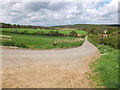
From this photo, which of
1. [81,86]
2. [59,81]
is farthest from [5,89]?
[81,86]

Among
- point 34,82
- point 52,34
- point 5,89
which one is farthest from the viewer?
point 52,34

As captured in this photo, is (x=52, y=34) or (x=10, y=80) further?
(x=52, y=34)

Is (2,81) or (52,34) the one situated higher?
(52,34)

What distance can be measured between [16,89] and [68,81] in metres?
1.97

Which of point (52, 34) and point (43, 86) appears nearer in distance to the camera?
point (43, 86)

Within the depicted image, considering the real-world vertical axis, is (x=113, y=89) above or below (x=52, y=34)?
below

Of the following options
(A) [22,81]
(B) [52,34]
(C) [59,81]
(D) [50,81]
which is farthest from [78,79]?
(B) [52,34]

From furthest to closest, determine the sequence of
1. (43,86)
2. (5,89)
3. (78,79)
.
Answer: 1. (78,79)
2. (43,86)
3. (5,89)

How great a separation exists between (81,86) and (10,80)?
2758 millimetres

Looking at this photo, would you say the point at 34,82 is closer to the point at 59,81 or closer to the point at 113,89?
the point at 59,81

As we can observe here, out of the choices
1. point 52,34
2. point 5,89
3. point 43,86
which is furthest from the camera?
point 52,34

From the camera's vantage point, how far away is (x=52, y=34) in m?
51.2

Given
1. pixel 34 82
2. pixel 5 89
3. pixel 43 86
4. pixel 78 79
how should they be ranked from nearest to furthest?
pixel 5 89
pixel 43 86
pixel 34 82
pixel 78 79

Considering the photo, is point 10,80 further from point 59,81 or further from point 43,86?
point 59,81
